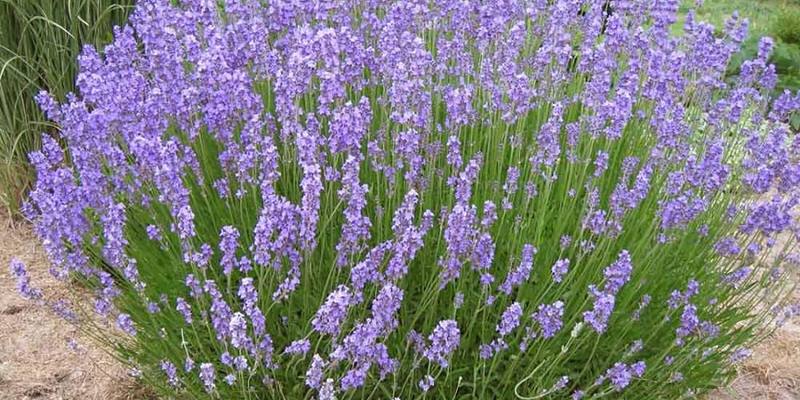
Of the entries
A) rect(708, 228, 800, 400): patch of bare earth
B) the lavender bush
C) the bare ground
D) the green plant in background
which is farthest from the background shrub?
the green plant in background

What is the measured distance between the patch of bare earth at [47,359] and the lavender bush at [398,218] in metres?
0.21

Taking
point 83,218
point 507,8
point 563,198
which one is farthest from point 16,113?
point 563,198

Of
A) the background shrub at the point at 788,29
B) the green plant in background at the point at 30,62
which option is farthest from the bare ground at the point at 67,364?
the background shrub at the point at 788,29

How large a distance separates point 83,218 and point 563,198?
68.5 inches

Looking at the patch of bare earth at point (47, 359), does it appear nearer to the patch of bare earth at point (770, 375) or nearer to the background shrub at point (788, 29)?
the patch of bare earth at point (770, 375)

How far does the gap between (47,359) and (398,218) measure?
6.91 feet

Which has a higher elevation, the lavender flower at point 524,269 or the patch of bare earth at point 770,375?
the lavender flower at point 524,269

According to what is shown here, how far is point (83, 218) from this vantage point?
2689mm

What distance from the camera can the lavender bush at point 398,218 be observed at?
7.50 ft

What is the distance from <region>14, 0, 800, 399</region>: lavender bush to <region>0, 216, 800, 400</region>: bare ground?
0.75 feet

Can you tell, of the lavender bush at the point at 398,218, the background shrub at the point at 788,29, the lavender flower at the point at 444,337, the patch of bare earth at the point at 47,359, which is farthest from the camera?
the background shrub at the point at 788,29

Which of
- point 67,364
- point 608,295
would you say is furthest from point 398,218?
point 67,364

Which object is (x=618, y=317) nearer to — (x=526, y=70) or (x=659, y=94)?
(x=659, y=94)

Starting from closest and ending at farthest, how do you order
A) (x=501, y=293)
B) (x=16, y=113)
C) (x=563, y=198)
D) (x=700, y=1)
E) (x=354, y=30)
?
(x=501, y=293) < (x=563, y=198) < (x=354, y=30) < (x=700, y=1) < (x=16, y=113)
